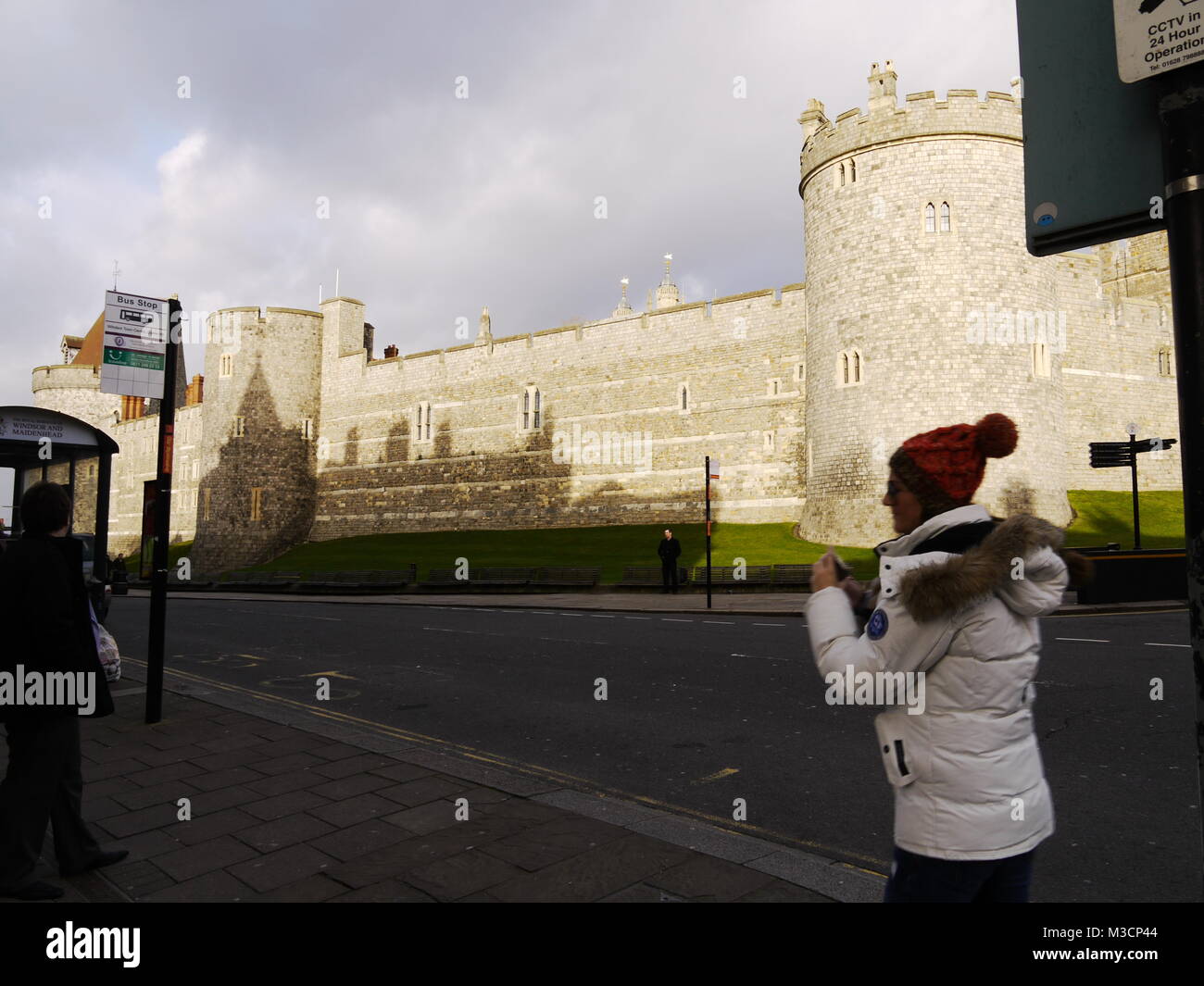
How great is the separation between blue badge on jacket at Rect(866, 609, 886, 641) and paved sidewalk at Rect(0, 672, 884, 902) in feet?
5.50

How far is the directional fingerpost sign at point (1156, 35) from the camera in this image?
1423 millimetres

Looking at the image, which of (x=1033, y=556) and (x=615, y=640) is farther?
(x=615, y=640)

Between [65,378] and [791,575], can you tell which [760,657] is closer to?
[791,575]

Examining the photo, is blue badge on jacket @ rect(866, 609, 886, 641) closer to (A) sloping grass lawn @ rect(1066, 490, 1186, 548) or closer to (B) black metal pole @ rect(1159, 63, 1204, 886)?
(B) black metal pole @ rect(1159, 63, 1204, 886)

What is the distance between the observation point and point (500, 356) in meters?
39.2

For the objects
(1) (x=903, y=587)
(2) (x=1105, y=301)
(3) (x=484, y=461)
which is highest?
(2) (x=1105, y=301)

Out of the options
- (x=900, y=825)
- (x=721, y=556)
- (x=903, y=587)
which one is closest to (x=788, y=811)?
(x=900, y=825)

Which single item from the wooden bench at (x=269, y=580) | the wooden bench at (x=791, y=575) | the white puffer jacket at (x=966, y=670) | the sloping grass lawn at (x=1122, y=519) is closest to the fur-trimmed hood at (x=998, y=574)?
the white puffer jacket at (x=966, y=670)

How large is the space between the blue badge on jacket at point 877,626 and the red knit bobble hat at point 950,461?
0.30m

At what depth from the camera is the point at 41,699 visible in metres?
3.51

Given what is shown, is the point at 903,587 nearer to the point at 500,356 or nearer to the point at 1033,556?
the point at 1033,556

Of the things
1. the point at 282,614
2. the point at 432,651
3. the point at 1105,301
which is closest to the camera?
the point at 432,651

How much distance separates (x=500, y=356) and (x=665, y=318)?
29.6 ft

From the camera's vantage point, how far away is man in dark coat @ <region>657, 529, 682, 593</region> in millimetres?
20047
